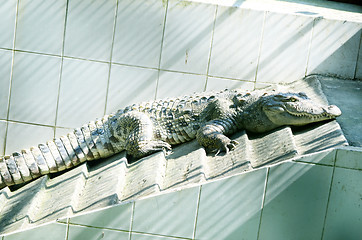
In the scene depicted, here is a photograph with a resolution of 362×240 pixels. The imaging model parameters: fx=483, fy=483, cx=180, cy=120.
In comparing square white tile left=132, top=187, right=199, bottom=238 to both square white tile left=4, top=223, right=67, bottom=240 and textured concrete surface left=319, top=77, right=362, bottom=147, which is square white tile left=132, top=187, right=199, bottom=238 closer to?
square white tile left=4, top=223, right=67, bottom=240

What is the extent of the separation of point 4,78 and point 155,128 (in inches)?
67.5

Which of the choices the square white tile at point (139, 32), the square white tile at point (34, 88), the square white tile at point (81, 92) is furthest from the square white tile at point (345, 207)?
the square white tile at point (34, 88)

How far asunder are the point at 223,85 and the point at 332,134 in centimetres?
159

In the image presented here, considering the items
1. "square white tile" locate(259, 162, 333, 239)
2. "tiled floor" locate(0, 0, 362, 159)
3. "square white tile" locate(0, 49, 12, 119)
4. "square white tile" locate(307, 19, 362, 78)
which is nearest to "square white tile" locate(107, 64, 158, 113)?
"tiled floor" locate(0, 0, 362, 159)

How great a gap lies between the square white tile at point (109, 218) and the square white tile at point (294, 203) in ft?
3.11

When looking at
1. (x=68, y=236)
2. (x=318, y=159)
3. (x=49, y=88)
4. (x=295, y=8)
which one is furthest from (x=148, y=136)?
(x=295, y=8)

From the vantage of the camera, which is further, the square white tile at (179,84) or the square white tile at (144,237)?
the square white tile at (179,84)

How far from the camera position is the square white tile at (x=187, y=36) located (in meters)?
5.03

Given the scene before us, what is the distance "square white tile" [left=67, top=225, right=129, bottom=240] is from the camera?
11.1 ft

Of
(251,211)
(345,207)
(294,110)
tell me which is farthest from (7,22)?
(345,207)

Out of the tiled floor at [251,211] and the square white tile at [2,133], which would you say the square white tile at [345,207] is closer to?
the tiled floor at [251,211]

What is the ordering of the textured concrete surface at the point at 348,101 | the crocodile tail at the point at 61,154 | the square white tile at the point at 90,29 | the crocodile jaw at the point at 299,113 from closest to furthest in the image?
the textured concrete surface at the point at 348,101 → the crocodile jaw at the point at 299,113 → the crocodile tail at the point at 61,154 → the square white tile at the point at 90,29

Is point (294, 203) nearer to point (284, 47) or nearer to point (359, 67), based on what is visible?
point (284, 47)

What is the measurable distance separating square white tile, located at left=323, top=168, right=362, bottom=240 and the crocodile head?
948 mm
